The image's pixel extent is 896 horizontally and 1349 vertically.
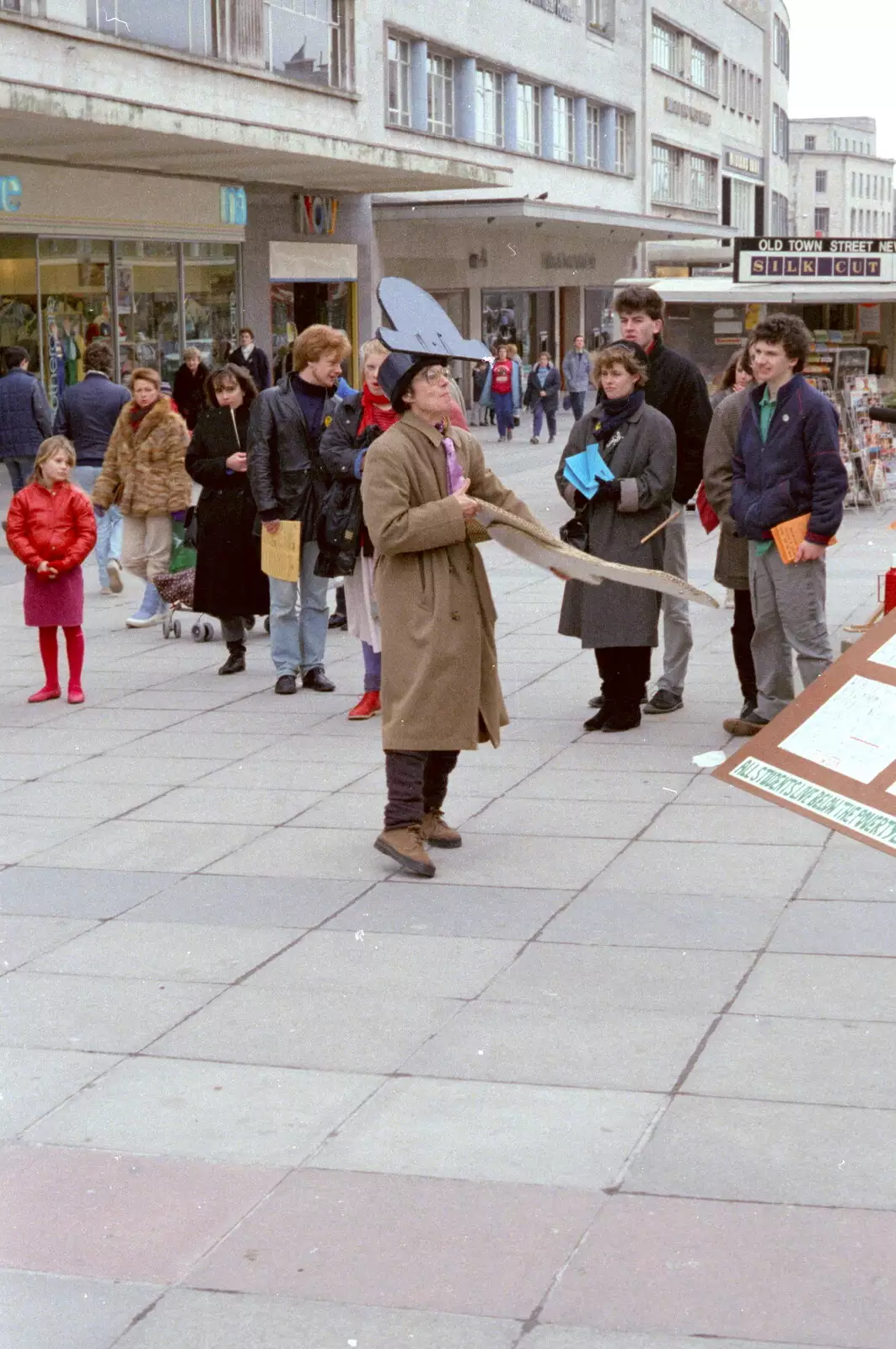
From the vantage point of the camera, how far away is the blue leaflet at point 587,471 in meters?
8.38

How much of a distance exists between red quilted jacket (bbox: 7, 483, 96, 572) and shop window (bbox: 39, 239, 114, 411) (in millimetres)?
13118

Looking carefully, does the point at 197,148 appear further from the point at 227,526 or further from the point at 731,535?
the point at 731,535

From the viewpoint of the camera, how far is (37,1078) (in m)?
4.61

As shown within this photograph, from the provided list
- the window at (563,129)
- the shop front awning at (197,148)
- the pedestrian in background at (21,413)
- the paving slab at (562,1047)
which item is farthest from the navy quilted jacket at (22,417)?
the window at (563,129)

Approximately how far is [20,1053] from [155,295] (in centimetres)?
2161

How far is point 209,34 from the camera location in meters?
24.7

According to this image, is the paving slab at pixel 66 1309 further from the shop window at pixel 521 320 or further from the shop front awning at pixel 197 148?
the shop window at pixel 521 320

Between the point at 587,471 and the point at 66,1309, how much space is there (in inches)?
218

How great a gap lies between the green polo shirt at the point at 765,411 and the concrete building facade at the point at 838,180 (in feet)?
406

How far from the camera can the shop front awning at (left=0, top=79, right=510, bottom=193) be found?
61.7 feet

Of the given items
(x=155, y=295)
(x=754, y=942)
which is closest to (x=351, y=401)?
(x=754, y=942)

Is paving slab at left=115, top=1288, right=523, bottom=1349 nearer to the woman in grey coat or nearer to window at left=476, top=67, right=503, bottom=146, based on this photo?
the woman in grey coat

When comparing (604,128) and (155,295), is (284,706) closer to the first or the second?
(155,295)

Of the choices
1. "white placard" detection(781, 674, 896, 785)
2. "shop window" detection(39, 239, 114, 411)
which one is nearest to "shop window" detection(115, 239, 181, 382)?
"shop window" detection(39, 239, 114, 411)
